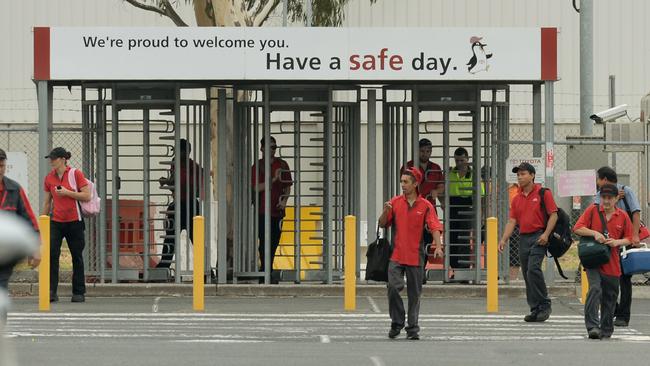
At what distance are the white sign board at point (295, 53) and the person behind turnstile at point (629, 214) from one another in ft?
11.6

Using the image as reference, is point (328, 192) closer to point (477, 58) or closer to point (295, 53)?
point (295, 53)

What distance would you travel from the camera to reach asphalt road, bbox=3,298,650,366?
441 inches

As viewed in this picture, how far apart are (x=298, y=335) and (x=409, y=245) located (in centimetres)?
134

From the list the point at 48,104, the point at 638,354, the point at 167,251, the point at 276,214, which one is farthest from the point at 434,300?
the point at 638,354

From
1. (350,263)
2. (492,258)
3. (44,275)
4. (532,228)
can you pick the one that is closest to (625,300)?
(532,228)

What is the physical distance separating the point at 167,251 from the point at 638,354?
884 cm

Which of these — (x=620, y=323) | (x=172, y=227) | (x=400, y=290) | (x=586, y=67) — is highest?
(x=586, y=67)

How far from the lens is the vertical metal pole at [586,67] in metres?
21.1

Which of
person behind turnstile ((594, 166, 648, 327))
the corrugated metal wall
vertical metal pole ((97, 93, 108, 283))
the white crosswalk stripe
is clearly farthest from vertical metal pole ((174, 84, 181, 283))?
the corrugated metal wall

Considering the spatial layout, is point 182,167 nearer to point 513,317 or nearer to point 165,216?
point 165,216

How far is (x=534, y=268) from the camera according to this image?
1470 cm

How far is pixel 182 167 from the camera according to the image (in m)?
19.1

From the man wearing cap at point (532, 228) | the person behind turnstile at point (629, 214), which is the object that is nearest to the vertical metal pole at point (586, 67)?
the person behind turnstile at point (629, 214)

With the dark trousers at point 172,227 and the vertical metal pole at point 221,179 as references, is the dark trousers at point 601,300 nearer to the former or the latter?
the vertical metal pole at point 221,179
